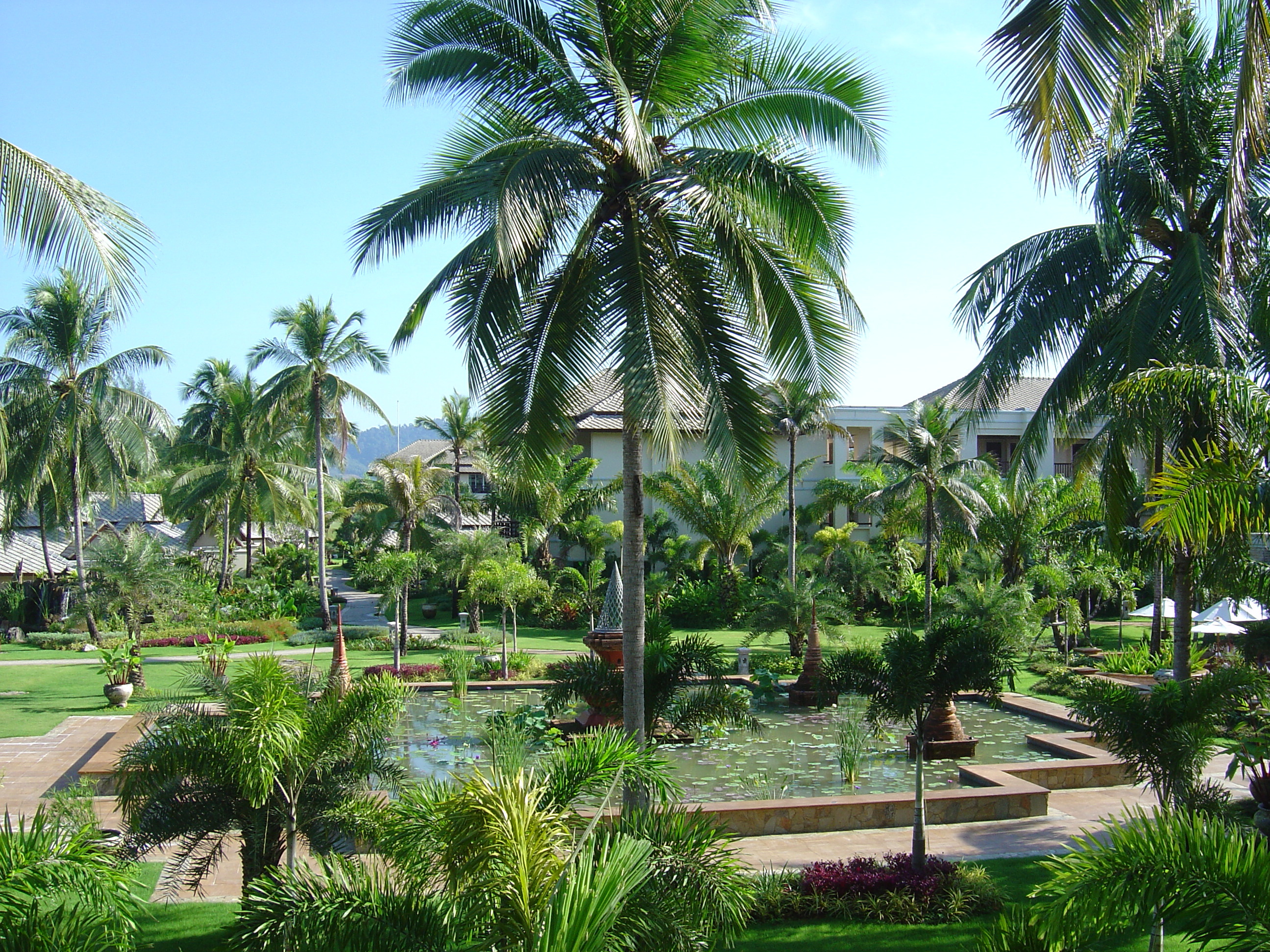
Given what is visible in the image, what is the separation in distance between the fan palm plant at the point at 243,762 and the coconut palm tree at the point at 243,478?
2532 cm

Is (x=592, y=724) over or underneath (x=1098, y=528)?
underneath

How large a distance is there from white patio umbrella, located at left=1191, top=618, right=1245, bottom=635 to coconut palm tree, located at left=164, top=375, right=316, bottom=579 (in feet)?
85.5

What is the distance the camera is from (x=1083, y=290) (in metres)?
13.5

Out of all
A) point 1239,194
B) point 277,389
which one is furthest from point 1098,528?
point 277,389

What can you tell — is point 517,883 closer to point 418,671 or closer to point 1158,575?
point 418,671

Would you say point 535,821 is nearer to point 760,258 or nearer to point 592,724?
point 760,258

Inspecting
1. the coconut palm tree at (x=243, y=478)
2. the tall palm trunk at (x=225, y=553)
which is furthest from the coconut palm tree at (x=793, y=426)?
the tall palm trunk at (x=225, y=553)

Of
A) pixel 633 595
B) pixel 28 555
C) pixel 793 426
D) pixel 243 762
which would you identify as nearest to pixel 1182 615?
pixel 633 595

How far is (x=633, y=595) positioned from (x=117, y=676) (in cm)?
1328

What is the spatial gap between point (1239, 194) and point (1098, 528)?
7959 mm

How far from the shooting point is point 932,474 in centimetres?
2697

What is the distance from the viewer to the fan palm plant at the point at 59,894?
4.80m

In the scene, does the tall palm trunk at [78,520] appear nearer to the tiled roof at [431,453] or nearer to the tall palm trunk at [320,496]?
the tall palm trunk at [320,496]

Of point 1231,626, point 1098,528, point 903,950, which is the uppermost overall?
point 1098,528
